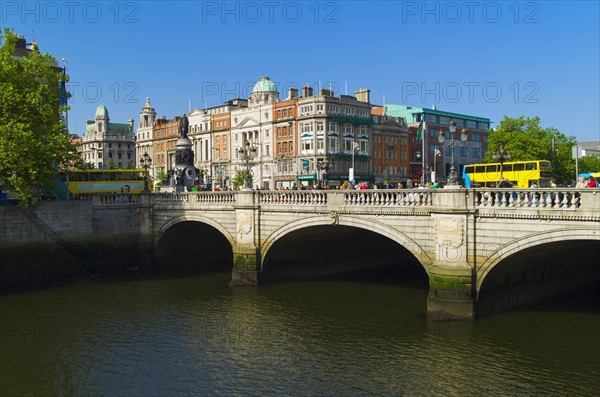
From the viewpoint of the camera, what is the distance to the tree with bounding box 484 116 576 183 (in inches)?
2486

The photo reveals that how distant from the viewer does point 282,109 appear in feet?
274

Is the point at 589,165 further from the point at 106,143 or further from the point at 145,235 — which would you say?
the point at 106,143

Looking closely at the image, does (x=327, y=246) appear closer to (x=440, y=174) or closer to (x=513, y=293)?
(x=513, y=293)

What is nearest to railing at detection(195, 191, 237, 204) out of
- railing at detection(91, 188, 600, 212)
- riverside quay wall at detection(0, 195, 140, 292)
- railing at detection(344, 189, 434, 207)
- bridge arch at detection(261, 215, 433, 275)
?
railing at detection(91, 188, 600, 212)

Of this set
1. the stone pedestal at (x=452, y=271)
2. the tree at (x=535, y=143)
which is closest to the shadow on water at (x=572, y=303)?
the stone pedestal at (x=452, y=271)

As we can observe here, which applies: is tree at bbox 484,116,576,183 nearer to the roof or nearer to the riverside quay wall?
the roof

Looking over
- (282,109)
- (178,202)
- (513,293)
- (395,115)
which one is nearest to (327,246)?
(178,202)

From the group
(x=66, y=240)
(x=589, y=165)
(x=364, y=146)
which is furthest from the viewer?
(x=364, y=146)

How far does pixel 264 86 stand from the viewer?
90188 mm

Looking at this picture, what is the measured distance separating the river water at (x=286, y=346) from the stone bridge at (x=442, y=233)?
132 cm

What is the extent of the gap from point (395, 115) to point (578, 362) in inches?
3334

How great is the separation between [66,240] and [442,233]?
24654mm

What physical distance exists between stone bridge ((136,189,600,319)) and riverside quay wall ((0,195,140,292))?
4304 mm

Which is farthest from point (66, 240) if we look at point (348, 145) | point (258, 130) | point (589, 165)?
point (589, 165)
